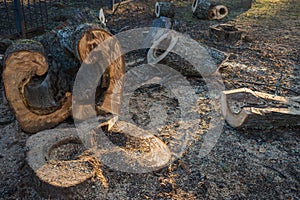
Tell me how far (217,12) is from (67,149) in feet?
22.8

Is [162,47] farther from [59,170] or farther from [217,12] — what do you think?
[217,12]

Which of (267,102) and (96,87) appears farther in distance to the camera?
Result: (267,102)

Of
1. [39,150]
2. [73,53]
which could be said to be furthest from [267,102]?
[39,150]

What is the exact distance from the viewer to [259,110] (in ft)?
10.5

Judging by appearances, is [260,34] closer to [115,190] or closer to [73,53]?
[73,53]

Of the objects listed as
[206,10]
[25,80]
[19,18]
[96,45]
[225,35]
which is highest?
[96,45]

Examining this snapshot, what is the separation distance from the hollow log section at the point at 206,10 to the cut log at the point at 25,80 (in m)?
6.13

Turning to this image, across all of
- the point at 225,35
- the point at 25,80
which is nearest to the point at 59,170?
the point at 25,80

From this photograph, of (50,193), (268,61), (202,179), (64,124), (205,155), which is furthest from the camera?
(268,61)

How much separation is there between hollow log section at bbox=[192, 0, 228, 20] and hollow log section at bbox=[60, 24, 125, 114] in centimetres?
562

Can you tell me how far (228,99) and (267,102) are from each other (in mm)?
433

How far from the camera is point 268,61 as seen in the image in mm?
5398

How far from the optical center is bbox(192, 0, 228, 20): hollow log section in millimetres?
8219

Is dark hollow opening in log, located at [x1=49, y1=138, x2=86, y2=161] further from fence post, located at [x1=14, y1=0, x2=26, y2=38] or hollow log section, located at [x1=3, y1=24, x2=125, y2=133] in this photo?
fence post, located at [x1=14, y1=0, x2=26, y2=38]
